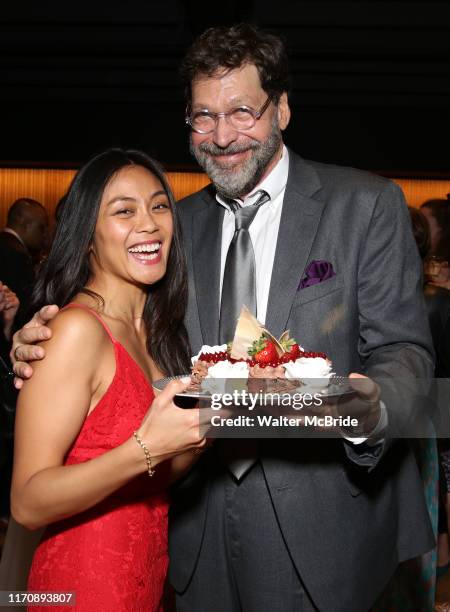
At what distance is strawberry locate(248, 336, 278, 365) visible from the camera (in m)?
1.68

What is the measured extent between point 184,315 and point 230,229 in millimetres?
291

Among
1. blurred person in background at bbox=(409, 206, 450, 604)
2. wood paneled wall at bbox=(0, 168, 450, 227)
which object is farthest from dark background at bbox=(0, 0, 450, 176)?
blurred person in background at bbox=(409, 206, 450, 604)

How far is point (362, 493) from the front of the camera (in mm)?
1959

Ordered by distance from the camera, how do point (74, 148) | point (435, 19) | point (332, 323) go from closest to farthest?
point (332, 323), point (435, 19), point (74, 148)

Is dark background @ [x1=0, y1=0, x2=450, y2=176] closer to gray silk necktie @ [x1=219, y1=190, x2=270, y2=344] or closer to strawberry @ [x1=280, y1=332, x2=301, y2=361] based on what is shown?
gray silk necktie @ [x1=219, y1=190, x2=270, y2=344]

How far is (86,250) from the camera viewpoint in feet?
6.33

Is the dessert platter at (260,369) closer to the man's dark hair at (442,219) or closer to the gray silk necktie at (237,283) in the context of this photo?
the gray silk necktie at (237,283)

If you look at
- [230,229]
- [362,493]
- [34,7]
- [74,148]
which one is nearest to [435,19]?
[34,7]

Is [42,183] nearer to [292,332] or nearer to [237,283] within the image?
[237,283]

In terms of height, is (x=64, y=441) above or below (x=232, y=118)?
below

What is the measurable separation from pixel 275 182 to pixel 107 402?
2.68 feet

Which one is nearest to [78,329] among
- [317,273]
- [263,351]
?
[263,351]

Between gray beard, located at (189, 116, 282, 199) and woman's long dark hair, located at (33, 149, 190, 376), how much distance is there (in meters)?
0.14

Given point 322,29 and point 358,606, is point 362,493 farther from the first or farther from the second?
point 322,29
